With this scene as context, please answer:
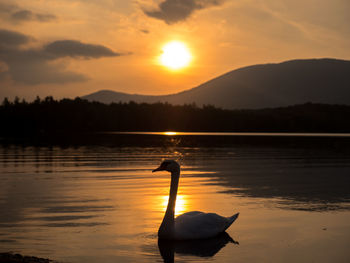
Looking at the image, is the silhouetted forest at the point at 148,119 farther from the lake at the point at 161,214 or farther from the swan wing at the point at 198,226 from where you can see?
the swan wing at the point at 198,226

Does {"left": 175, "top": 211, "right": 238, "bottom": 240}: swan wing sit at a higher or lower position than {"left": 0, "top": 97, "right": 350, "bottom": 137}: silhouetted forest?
lower

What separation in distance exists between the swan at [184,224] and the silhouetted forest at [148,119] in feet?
540

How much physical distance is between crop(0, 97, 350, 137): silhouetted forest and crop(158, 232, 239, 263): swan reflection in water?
164842mm

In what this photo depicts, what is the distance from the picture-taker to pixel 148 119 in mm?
189875

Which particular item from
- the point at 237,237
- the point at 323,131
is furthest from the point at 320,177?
the point at 323,131

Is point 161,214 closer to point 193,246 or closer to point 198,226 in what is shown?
point 198,226

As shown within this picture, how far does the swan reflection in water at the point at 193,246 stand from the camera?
11.5m

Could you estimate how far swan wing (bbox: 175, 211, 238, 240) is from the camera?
12.6 m

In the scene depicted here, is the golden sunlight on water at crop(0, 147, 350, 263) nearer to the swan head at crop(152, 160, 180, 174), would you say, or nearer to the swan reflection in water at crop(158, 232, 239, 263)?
the swan reflection in water at crop(158, 232, 239, 263)

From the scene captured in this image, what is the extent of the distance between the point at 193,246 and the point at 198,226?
2.26 ft

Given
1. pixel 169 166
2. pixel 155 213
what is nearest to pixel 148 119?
pixel 155 213

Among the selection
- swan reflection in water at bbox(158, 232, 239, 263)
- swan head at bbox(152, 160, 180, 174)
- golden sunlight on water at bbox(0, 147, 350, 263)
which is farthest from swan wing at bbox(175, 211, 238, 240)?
swan head at bbox(152, 160, 180, 174)

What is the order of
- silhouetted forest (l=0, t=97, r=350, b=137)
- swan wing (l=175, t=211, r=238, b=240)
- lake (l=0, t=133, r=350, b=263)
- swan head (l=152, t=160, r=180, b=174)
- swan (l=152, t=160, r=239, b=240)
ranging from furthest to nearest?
1. silhouetted forest (l=0, t=97, r=350, b=137)
2. swan head (l=152, t=160, r=180, b=174)
3. swan wing (l=175, t=211, r=238, b=240)
4. swan (l=152, t=160, r=239, b=240)
5. lake (l=0, t=133, r=350, b=263)

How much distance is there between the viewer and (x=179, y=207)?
17.3 meters
